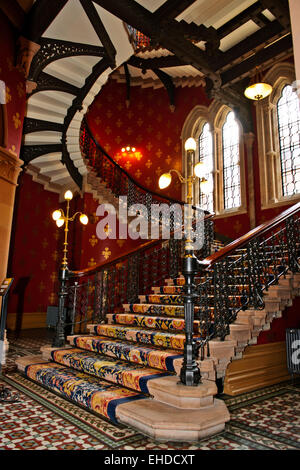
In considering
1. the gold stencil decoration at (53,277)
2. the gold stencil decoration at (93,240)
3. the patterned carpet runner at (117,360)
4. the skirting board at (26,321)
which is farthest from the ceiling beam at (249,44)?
the skirting board at (26,321)

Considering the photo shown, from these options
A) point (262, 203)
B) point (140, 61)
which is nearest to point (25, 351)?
point (262, 203)

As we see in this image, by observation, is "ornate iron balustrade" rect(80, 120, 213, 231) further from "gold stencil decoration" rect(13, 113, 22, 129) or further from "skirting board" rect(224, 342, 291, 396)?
"skirting board" rect(224, 342, 291, 396)

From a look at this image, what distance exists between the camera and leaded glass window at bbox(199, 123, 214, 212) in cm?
932

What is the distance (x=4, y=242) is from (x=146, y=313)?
7.79 feet

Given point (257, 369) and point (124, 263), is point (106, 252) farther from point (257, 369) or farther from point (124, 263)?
point (257, 369)

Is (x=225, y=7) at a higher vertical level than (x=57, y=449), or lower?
higher

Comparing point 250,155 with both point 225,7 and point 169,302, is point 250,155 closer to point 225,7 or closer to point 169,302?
point 225,7

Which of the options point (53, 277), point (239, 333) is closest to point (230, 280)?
point (239, 333)

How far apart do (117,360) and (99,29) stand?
193 inches

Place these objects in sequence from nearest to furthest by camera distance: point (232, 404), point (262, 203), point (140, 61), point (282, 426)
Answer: point (282, 426), point (232, 404), point (262, 203), point (140, 61)

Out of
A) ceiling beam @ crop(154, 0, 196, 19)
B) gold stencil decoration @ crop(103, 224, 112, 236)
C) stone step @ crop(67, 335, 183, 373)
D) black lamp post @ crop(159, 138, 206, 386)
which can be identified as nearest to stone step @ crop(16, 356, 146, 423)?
stone step @ crop(67, 335, 183, 373)

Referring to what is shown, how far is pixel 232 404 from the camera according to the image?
130 inches

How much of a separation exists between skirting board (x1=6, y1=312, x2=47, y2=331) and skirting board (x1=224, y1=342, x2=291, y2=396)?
686cm

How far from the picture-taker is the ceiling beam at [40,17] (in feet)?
14.8
